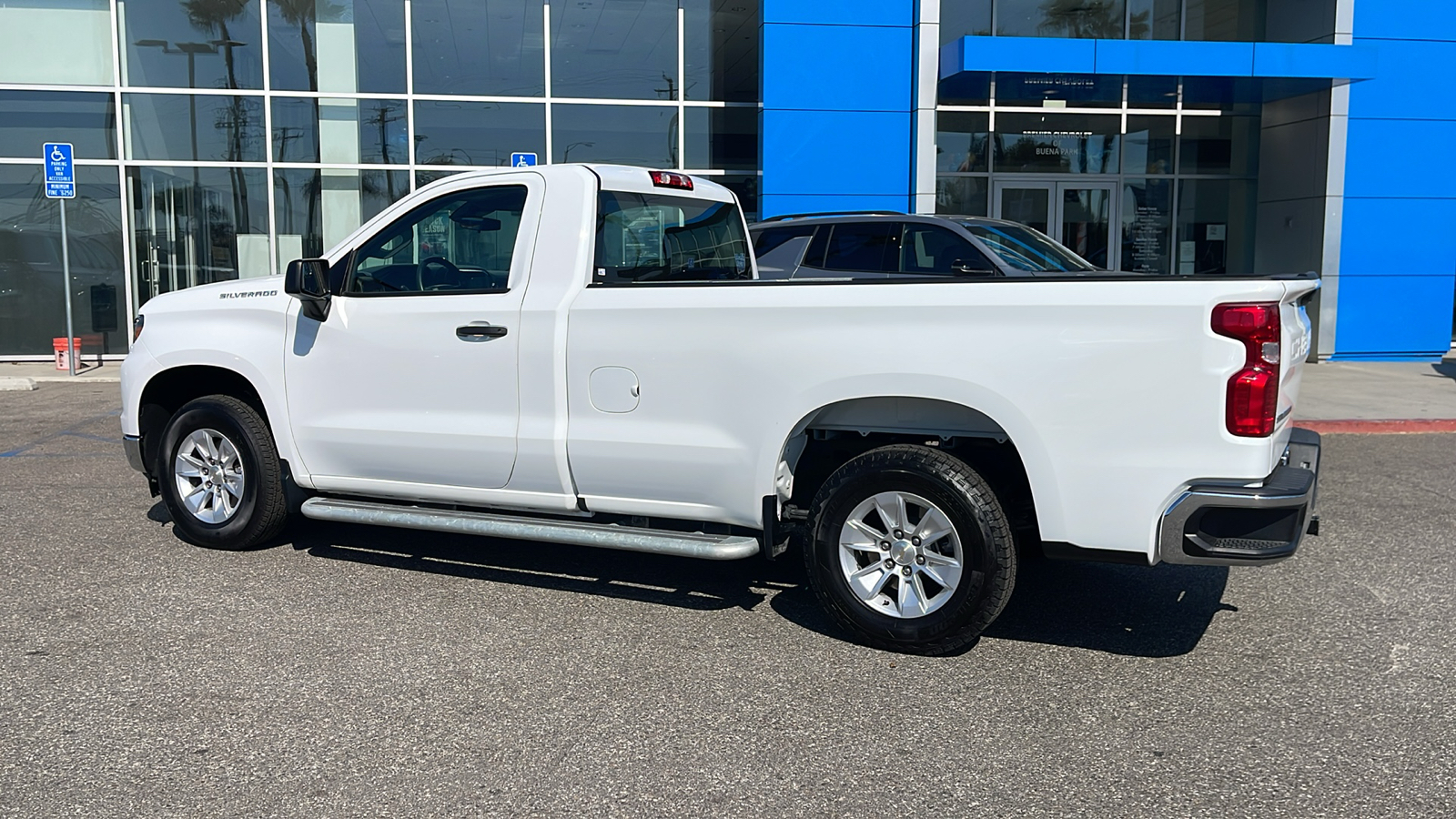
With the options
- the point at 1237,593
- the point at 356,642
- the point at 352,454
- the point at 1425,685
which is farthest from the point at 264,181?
the point at 1425,685

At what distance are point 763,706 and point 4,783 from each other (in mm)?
2379

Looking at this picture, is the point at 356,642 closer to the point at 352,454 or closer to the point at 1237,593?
the point at 352,454

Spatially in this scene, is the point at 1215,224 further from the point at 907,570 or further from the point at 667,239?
the point at 907,570

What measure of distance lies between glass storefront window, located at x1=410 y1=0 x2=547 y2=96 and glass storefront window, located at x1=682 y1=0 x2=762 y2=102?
1451 millimetres

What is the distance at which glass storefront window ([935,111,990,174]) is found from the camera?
1862 cm

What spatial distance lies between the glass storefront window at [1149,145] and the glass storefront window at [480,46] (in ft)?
28.1

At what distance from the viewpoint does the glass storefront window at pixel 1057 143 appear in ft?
61.5

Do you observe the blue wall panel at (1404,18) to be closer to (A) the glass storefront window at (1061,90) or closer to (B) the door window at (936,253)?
(A) the glass storefront window at (1061,90)

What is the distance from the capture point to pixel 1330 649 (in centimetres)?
488

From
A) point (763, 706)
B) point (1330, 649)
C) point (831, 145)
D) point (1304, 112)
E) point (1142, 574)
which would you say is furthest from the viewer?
point (1304, 112)

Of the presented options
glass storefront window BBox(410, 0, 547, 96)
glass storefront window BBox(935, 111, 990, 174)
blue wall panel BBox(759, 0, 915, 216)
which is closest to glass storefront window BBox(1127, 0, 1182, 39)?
glass storefront window BBox(935, 111, 990, 174)

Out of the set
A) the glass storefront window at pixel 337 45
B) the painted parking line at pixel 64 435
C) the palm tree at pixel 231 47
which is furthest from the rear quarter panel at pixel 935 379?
the palm tree at pixel 231 47

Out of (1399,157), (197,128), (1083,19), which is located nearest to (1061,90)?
(1083,19)

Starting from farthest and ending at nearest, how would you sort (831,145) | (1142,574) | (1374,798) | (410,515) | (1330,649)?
1. (831,145)
2. (1142,574)
3. (410,515)
4. (1330,649)
5. (1374,798)
